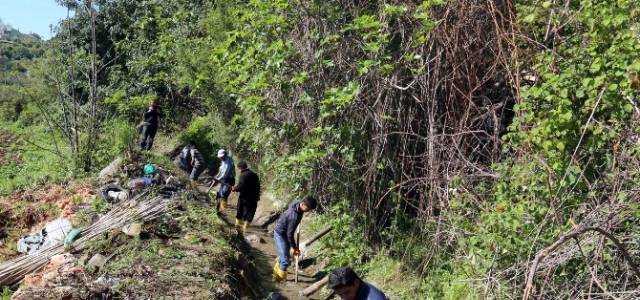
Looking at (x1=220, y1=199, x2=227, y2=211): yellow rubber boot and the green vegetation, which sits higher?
the green vegetation

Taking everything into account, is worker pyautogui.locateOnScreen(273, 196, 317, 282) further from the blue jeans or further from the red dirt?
the red dirt

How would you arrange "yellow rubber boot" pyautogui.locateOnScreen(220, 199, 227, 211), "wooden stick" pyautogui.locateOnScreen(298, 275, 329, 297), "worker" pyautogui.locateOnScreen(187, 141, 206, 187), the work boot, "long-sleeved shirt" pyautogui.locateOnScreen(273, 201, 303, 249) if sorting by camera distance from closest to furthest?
"long-sleeved shirt" pyautogui.locateOnScreen(273, 201, 303, 249)
"wooden stick" pyautogui.locateOnScreen(298, 275, 329, 297)
the work boot
"yellow rubber boot" pyautogui.locateOnScreen(220, 199, 227, 211)
"worker" pyautogui.locateOnScreen(187, 141, 206, 187)

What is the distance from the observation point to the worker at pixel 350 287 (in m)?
4.93

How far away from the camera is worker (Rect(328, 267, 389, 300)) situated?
194 inches

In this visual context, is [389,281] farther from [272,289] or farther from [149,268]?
[149,268]

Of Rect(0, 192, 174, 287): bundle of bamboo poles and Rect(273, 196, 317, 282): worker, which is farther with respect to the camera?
Rect(273, 196, 317, 282): worker

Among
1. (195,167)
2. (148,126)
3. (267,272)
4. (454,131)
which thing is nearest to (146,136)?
(148,126)

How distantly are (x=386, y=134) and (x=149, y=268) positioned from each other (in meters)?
3.74

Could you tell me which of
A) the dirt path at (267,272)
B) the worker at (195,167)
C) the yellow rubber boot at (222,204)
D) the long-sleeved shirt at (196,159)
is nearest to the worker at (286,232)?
the dirt path at (267,272)

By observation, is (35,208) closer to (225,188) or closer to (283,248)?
(225,188)

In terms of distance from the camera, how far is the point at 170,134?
1977 centimetres

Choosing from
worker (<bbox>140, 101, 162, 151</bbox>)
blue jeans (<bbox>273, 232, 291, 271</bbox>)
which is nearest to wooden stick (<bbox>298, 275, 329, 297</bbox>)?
blue jeans (<bbox>273, 232, 291, 271</bbox>)

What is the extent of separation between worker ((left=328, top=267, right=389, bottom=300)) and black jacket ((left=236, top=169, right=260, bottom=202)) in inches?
249

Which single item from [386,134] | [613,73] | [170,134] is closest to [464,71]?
[386,134]
